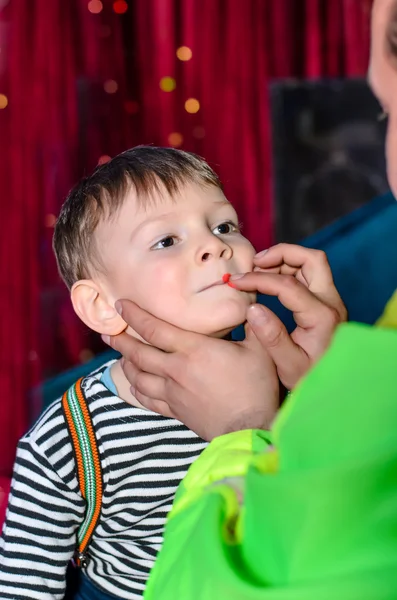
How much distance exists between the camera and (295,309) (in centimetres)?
89

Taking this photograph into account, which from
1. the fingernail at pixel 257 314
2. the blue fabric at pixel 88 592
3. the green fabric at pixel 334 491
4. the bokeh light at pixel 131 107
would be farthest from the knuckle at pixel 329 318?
the bokeh light at pixel 131 107

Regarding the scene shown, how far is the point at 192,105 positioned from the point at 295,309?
5.34ft

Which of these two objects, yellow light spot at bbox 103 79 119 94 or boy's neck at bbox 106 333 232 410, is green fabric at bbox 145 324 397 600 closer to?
boy's neck at bbox 106 333 232 410

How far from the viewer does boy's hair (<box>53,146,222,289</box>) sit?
1026 mm

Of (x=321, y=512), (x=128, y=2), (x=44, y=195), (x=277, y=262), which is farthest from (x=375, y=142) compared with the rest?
(x=321, y=512)

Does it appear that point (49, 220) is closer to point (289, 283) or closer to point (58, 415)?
point (58, 415)

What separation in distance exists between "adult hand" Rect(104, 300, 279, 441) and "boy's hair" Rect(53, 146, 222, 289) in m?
0.15

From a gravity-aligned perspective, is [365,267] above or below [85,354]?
above

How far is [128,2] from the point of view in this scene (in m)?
2.26

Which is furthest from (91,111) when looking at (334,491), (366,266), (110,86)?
(334,491)

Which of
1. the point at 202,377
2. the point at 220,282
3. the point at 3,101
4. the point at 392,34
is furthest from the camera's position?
the point at 3,101

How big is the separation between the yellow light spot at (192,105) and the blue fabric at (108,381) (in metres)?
1.46

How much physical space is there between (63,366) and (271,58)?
1232 mm

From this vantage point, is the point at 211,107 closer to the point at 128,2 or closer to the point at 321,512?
the point at 128,2
